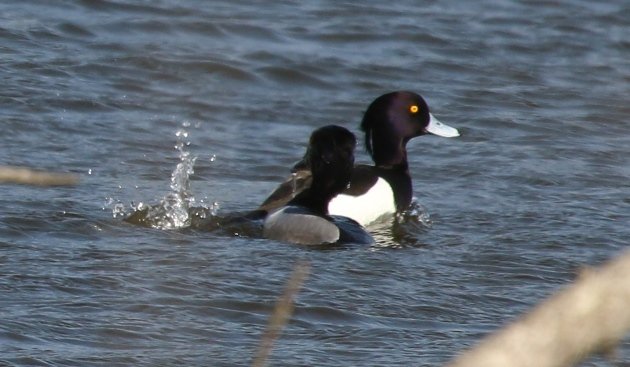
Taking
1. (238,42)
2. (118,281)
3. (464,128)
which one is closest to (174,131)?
(464,128)

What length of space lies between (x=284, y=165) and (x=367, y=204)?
40.1 inches

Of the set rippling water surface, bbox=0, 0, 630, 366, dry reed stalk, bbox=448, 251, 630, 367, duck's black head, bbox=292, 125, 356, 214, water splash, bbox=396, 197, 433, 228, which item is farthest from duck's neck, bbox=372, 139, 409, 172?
dry reed stalk, bbox=448, 251, 630, 367

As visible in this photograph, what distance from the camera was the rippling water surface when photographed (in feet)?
16.9

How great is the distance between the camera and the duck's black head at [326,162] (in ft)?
24.9

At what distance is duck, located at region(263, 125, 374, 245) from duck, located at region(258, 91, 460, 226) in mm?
113

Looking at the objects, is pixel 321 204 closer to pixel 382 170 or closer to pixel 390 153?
pixel 382 170

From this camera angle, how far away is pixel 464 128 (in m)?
10.4

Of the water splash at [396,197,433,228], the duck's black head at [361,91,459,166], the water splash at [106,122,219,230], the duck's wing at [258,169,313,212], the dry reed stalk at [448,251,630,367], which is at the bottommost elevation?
the water splash at [396,197,433,228]

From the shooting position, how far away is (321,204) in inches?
304

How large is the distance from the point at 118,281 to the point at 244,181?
302cm

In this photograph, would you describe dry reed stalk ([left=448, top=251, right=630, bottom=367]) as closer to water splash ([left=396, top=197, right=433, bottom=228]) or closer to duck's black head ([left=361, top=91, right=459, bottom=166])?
water splash ([left=396, top=197, right=433, bottom=228])

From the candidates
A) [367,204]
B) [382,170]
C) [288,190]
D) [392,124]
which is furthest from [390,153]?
[288,190]

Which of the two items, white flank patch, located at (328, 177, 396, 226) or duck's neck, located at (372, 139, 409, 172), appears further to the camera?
duck's neck, located at (372, 139, 409, 172)

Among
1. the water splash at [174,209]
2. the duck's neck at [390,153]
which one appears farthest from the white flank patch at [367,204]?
the water splash at [174,209]
